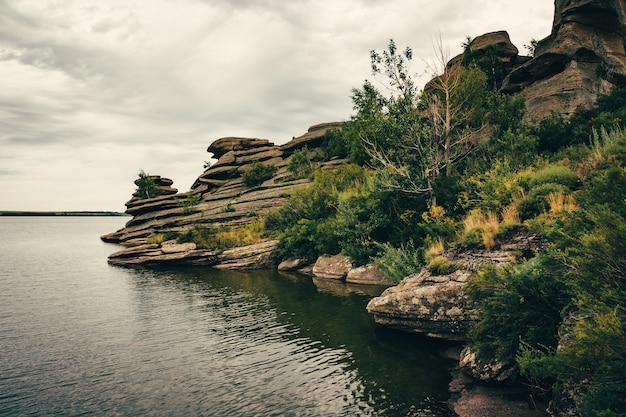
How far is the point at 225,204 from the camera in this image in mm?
54938

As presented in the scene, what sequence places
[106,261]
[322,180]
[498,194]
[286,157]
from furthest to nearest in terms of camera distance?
[286,157] < [106,261] < [322,180] < [498,194]

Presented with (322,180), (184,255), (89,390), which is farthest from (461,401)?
(184,255)

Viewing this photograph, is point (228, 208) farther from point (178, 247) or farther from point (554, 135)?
point (554, 135)

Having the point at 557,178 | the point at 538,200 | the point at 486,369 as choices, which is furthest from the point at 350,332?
the point at 557,178

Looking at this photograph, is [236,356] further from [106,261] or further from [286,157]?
[286,157]

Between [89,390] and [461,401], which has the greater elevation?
[89,390]

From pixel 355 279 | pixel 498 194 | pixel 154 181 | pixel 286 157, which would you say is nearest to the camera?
pixel 498 194

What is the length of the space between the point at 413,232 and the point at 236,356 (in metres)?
14.5

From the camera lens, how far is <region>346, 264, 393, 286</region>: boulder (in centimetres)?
2586

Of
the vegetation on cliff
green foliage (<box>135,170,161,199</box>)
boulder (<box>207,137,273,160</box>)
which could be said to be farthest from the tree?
green foliage (<box>135,170,161,199</box>)

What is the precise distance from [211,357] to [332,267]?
54.7ft

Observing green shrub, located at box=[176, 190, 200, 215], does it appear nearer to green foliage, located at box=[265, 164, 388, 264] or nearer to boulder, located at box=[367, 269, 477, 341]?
green foliage, located at box=[265, 164, 388, 264]

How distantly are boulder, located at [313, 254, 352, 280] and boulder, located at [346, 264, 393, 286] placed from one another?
1256 millimetres

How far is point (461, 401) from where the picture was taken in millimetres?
9852
